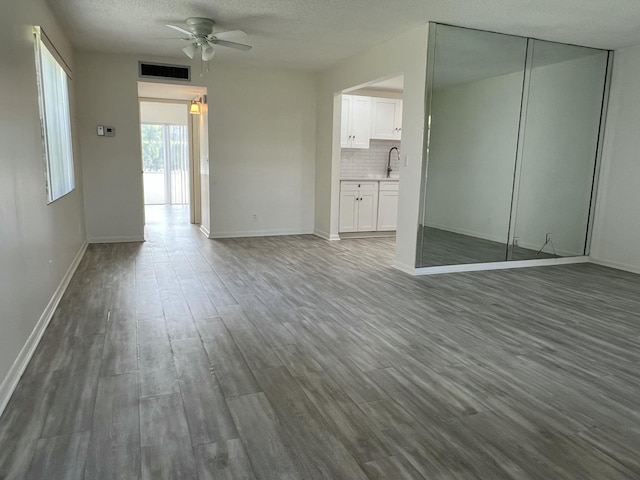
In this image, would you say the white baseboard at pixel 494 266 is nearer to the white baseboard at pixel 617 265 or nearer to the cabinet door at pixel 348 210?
the white baseboard at pixel 617 265

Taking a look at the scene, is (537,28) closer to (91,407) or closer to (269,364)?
(269,364)

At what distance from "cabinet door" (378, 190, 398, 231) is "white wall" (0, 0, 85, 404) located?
490 centimetres

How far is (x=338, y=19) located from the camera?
14.7 ft

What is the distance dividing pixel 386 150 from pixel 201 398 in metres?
6.66

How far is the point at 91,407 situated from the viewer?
2.16 m

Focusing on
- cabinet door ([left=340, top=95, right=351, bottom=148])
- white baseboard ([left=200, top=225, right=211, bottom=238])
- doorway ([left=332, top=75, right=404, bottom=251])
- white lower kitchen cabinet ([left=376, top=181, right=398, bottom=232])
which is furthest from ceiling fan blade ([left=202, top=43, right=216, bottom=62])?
white lower kitchen cabinet ([left=376, top=181, right=398, bottom=232])

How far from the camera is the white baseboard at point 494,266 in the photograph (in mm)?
5062

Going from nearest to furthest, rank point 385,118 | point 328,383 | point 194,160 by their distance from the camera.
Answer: point 328,383 < point 385,118 < point 194,160

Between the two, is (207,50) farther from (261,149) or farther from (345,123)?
(345,123)

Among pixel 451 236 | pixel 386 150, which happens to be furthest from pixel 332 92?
pixel 451 236

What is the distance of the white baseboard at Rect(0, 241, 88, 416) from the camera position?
2.19 metres

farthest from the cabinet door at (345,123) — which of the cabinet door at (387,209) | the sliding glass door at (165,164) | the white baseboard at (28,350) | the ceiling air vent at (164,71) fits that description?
the sliding glass door at (165,164)

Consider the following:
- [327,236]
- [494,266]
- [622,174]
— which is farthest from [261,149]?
[622,174]

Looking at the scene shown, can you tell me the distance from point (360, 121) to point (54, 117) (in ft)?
15.4
